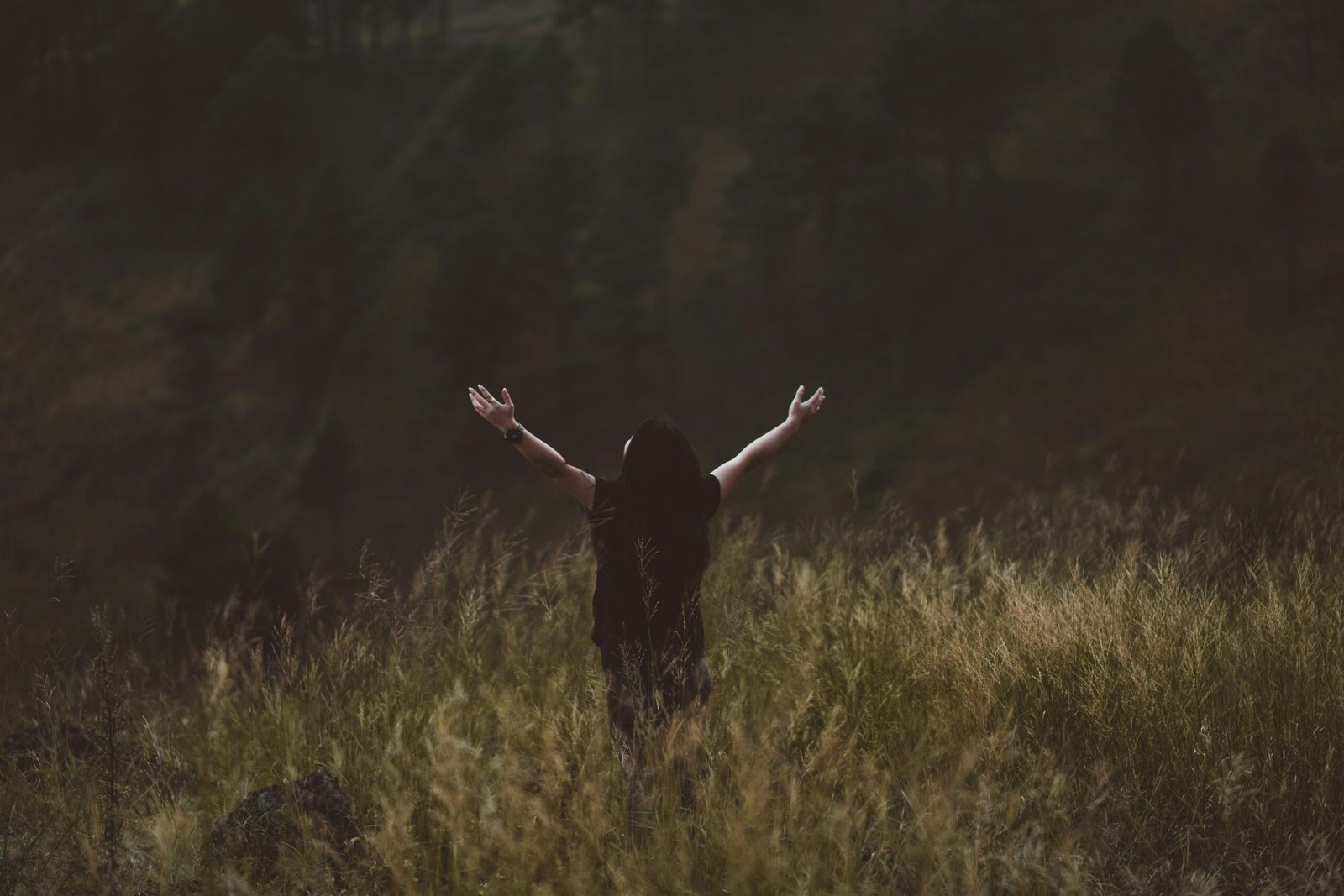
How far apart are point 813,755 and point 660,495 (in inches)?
35.7

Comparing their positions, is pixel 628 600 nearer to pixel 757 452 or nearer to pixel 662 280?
pixel 757 452

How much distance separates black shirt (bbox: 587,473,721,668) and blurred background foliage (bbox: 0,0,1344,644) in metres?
17.5

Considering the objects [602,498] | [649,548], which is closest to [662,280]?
[602,498]

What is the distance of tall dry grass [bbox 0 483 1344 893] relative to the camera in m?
2.23

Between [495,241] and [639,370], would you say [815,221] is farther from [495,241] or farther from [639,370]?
[495,241]

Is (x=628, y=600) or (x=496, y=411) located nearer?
(x=628, y=600)

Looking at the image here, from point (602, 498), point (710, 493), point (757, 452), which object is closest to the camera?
point (602, 498)

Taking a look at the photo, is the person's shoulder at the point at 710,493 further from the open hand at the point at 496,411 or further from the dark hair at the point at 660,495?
the open hand at the point at 496,411

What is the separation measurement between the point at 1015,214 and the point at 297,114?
33530 mm

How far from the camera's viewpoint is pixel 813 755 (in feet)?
8.36

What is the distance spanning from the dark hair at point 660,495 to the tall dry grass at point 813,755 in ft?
1.14

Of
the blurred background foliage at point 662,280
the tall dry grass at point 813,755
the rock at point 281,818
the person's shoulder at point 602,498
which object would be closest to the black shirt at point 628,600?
the person's shoulder at point 602,498

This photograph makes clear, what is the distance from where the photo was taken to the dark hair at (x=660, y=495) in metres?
2.99

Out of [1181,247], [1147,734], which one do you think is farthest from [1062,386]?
[1147,734]
